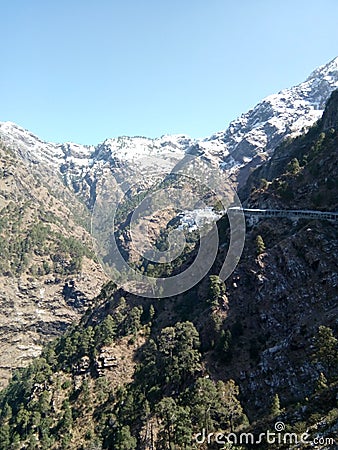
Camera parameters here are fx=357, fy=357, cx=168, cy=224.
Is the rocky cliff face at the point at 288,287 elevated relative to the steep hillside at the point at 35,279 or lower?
lower

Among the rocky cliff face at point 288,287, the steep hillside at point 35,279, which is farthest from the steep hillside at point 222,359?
the steep hillside at point 35,279

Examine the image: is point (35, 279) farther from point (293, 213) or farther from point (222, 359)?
point (293, 213)

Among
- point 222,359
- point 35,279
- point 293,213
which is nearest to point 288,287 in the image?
point 222,359

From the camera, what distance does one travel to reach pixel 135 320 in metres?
57.9

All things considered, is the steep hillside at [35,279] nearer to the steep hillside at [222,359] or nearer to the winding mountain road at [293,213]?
the steep hillside at [222,359]

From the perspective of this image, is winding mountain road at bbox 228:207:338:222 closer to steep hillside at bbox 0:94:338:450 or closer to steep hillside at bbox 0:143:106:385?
steep hillside at bbox 0:94:338:450

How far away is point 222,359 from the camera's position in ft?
137

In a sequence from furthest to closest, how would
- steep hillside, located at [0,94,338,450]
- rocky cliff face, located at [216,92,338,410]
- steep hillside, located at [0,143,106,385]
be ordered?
steep hillside, located at [0,143,106,385] → rocky cliff face, located at [216,92,338,410] → steep hillside, located at [0,94,338,450]

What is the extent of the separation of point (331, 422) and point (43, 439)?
37.8 m

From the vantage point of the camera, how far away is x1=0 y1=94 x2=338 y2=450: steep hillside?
3192 centimetres

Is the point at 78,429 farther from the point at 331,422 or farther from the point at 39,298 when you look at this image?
the point at 39,298

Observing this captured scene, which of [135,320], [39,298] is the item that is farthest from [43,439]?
[39,298]

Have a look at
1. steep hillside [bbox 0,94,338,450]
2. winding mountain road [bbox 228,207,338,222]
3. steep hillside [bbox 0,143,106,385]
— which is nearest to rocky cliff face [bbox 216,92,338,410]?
steep hillside [bbox 0,94,338,450]

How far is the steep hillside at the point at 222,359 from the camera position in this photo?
31.9 metres
